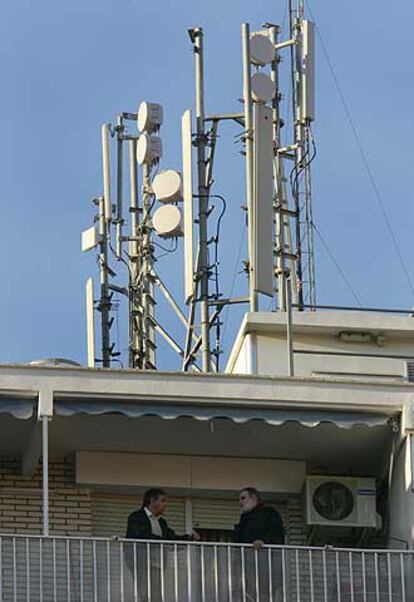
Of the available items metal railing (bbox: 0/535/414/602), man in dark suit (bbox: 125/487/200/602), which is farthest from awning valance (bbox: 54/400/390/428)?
metal railing (bbox: 0/535/414/602)

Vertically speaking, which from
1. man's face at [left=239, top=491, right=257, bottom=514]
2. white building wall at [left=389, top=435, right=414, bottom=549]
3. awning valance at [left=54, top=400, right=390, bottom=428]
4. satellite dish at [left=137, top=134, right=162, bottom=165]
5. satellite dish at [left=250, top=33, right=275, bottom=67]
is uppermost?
satellite dish at [left=250, top=33, right=275, bottom=67]

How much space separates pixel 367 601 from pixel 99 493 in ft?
14.1

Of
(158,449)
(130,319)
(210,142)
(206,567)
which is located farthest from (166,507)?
(130,319)

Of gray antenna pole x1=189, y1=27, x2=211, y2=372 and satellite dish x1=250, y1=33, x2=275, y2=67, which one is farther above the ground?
satellite dish x1=250, y1=33, x2=275, y2=67

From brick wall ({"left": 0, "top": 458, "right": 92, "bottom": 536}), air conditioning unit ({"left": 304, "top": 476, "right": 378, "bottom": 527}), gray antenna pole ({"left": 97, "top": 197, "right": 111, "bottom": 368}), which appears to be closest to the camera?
brick wall ({"left": 0, "top": 458, "right": 92, "bottom": 536})

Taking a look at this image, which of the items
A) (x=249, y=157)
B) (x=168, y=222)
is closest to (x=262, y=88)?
(x=249, y=157)

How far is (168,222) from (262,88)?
254cm

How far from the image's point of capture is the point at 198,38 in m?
36.2

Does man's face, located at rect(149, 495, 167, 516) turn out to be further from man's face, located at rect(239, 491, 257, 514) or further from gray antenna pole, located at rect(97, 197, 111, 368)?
gray antenna pole, located at rect(97, 197, 111, 368)

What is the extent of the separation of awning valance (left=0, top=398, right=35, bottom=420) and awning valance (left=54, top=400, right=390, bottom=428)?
0.30 m

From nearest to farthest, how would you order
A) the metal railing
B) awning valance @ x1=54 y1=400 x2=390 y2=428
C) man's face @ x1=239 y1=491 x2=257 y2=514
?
the metal railing, man's face @ x1=239 y1=491 x2=257 y2=514, awning valance @ x1=54 y1=400 x2=390 y2=428

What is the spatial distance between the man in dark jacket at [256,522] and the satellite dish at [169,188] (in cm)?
946

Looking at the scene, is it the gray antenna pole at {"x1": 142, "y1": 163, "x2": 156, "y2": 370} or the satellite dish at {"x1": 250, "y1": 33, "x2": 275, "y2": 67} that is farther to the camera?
the gray antenna pole at {"x1": 142, "y1": 163, "x2": 156, "y2": 370}

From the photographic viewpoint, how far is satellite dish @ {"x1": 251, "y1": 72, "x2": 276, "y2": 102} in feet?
116
